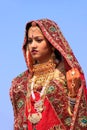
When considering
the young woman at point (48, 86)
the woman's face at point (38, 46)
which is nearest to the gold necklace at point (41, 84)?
the young woman at point (48, 86)

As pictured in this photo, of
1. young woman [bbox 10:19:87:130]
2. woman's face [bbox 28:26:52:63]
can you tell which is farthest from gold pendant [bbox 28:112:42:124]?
woman's face [bbox 28:26:52:63]

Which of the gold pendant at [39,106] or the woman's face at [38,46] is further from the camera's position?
the woman's face at [38,46]

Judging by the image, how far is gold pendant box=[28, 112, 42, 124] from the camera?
8352 mm

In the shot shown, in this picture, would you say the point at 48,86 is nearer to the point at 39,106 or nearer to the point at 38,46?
the point at 39,106

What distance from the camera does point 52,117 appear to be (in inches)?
329

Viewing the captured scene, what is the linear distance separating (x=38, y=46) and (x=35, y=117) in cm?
102

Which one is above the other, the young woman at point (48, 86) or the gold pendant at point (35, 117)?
the young woman at point (48, 86)

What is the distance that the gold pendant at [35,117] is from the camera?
8.35m

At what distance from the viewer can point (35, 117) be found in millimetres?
8375

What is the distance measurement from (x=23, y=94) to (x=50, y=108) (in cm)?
57

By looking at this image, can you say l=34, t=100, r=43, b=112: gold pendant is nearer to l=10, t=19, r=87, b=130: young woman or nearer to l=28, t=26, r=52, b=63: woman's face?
l=10, t=19, r=87, b=130: young woman

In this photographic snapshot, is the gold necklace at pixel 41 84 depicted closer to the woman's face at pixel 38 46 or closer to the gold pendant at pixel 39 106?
the gold pendant at pixel 39 106

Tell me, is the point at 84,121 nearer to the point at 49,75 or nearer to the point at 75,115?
the point at 75,115

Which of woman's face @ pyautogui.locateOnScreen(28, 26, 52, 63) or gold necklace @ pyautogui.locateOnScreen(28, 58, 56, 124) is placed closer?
gold necklace @ pyautogui.locateOnScreen(28, 58, 56, 124)
